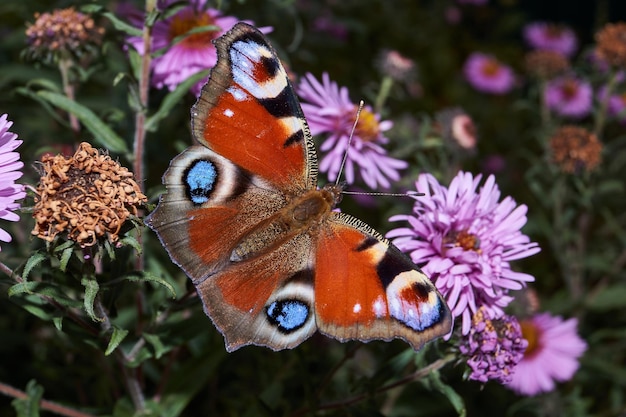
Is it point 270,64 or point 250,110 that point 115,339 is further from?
point 270,64

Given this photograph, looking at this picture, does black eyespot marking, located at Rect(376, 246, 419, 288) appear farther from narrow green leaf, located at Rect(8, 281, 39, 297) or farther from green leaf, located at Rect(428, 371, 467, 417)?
narrow green leaf, located at Rect(8, 281, 39, 297)

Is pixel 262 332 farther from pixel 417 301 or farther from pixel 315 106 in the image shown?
pixel 315 106

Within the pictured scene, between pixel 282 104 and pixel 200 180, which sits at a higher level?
pixel 282 104

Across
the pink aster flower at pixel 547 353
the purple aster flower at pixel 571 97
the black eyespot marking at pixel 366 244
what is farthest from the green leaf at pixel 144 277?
the purple aster flower at pixel 571 97

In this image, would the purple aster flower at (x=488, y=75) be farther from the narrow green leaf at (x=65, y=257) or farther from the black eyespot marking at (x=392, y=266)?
the narrow green leaf at (x=65, y=257)

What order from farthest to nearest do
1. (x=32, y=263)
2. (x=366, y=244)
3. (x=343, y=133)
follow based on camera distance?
(x=343, y=133), (x=366, y=244), (x=32, y=263)

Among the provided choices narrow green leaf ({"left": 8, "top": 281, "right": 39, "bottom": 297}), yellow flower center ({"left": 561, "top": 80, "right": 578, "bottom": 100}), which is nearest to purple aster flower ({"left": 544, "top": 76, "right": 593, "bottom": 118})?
yellow flower center ({"left": 561, "top": 80, "right": 578, "bottom": 100})

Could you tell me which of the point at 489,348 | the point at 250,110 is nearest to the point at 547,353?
the point at 489,348

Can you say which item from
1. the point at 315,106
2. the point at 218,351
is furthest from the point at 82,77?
the point at 218,351
